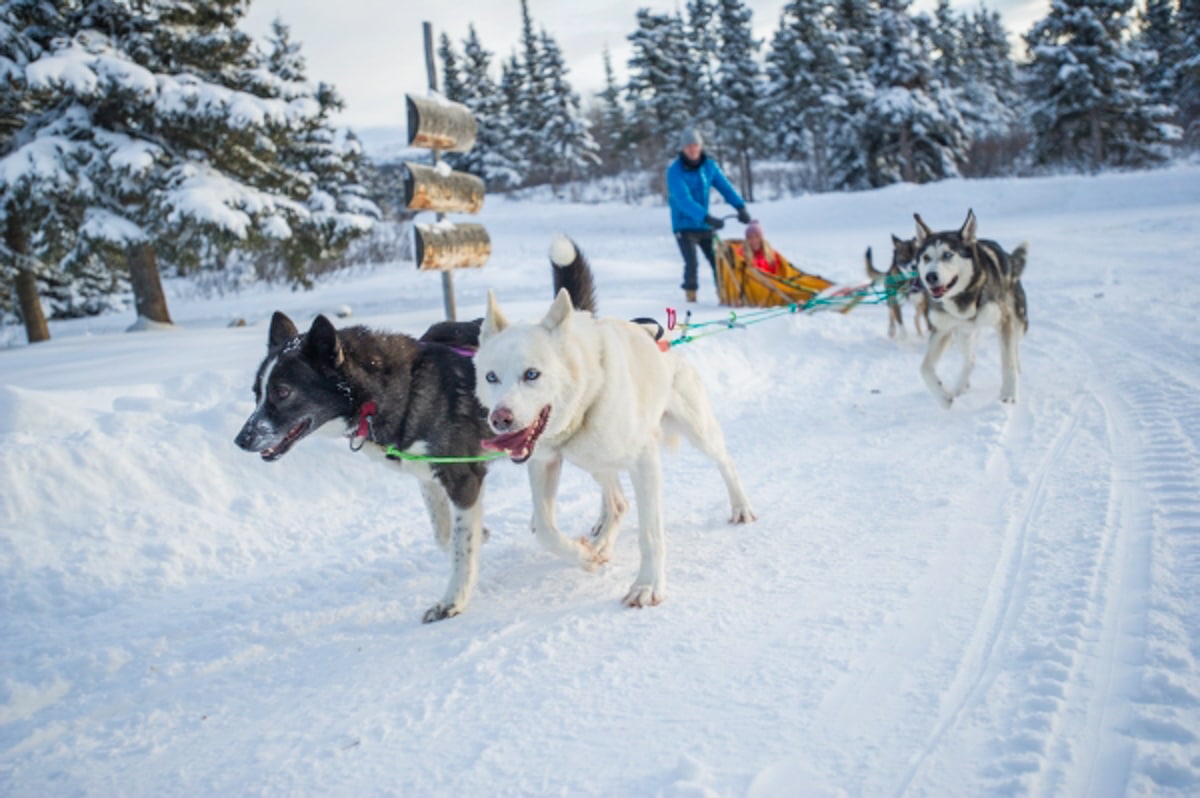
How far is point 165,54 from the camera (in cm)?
1050

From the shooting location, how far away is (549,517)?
3.02 metres

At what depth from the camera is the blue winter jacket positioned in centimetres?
898

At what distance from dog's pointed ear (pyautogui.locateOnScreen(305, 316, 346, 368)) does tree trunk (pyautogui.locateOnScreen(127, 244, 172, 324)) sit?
9.39m

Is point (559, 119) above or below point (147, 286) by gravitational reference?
above

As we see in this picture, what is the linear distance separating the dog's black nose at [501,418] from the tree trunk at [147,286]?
10.3 meters

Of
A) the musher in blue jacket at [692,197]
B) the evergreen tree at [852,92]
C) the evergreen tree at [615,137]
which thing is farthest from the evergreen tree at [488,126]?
the musher in blue jacket at [692,197]

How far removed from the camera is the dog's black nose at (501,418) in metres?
2.40

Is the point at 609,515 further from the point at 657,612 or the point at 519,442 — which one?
the point at 519,442

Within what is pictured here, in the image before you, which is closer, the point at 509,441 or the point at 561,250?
the point at 509,441

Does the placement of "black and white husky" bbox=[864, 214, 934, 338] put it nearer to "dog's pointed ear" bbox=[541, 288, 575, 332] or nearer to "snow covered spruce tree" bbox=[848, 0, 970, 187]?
"dog's pointed ear" bbox=[541, 288, 575, 332]

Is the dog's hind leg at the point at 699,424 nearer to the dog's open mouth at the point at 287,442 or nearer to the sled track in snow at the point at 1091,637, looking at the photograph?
the sled track in snow at the point at 1091,637

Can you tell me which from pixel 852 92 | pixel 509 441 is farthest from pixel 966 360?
pixel 852 92

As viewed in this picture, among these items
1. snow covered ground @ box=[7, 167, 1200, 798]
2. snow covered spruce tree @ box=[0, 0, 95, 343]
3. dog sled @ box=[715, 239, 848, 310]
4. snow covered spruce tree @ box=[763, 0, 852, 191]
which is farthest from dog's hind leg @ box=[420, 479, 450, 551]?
snow covered spruce tree @ box=[763, 0, 852, 191]

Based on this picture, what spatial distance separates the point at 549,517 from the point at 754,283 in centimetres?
633
